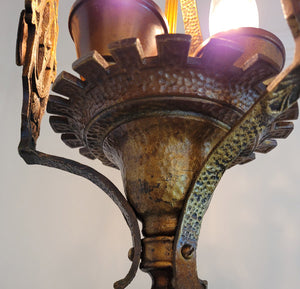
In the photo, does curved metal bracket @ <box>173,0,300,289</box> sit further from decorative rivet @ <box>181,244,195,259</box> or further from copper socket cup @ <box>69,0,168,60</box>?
copper socket cup @ <box>69,0,168,60</box>

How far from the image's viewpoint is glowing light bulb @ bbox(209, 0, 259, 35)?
17.2 inches

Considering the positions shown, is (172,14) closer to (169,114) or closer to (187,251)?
(169,114)

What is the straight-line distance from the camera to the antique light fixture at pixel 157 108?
1.18ft

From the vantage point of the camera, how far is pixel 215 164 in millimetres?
376

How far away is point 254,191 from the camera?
2.94 feet

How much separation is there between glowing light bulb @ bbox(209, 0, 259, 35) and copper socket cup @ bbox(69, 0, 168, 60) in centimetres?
7

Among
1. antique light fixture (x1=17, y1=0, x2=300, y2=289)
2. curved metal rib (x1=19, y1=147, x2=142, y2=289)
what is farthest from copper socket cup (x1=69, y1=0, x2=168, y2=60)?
curved metal rib (x1=19, y1=147, x2=142, y2=289)

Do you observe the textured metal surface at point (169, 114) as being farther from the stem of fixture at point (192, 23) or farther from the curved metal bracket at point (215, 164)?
the stem of fixture at point (192, 23)

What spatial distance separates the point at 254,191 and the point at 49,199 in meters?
0.48

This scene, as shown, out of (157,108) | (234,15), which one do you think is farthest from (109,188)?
(234,15)

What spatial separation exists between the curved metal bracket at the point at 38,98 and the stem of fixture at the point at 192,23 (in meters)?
0.18

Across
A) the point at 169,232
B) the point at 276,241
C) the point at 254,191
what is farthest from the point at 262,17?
the point at 169,232

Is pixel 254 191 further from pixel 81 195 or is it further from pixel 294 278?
pixel 81 195

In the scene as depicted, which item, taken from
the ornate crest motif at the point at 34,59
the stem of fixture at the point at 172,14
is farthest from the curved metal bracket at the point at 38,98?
the stem of fixture at the point at 172,14
